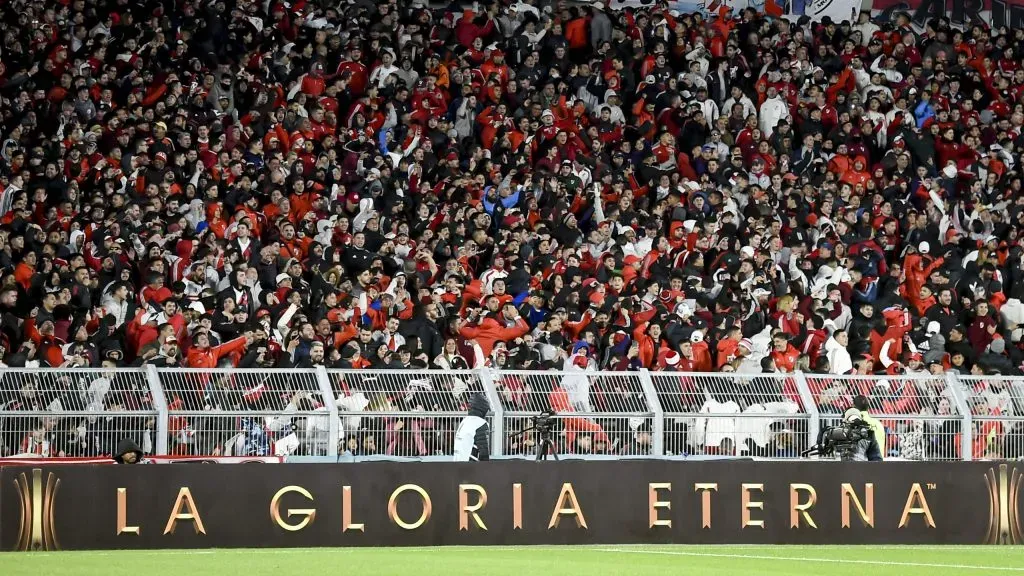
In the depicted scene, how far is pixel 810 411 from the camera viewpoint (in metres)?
16.6

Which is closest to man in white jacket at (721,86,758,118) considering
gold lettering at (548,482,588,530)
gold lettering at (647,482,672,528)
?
gold lettering at (647,482,672,528)

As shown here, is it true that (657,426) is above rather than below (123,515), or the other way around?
above

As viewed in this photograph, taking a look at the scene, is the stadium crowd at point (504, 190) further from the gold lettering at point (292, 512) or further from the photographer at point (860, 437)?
the gold lettering at point (292, 512)

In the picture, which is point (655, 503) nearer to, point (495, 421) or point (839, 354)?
point (495, 421)

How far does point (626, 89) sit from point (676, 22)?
7.56 ft

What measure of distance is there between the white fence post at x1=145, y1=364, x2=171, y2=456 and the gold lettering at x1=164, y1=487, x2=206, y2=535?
64.8 inches

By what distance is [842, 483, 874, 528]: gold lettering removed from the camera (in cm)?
1470

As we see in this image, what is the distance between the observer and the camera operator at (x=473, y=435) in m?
15.6

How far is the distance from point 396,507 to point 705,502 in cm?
270

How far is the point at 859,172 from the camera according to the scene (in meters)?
26.4

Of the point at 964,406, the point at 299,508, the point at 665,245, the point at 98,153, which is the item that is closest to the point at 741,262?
the point at 665,245

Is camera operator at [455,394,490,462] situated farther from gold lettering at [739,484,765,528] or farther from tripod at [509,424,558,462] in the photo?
gold lettering at [739,484,765,528]

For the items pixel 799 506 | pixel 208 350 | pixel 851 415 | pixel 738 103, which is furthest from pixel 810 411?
pixel 738 103

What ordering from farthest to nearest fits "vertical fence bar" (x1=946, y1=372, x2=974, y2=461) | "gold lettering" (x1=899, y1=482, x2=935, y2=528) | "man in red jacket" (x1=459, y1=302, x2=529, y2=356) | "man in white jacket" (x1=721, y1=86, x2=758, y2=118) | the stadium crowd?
"man in white jacket" (x1=721, y1=86, x2=758, y2=118) → "man in red jacket" (x1=459, y1=302, x2=529, y2=356) → the stadium crowd → "vertical fence bar" (x1=946, y1=372, x2=974, y2=461) → "gold lettering" (x1=899, y1=482, x2=935, y2=528)
